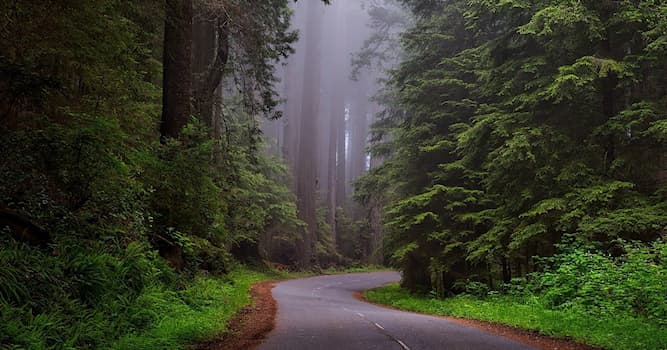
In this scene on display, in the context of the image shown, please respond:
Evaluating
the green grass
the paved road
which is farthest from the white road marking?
the green grass

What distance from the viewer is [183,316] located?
8133 millimetres

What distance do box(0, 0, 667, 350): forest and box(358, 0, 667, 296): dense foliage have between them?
0.06 m

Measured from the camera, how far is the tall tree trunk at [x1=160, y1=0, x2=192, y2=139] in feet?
36.0

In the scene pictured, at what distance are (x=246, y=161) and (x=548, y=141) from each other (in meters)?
14.7

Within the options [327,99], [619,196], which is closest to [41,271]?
[619,196]

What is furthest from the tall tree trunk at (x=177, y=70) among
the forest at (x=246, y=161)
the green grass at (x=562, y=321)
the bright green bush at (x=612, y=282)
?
the bright green bush at (x=612, y=282)

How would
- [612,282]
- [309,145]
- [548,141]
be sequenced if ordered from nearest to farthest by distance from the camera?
[612,282]
[548,141]
[309,145]

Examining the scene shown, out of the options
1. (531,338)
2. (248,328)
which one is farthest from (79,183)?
(531,338)

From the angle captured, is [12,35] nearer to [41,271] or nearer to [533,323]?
[41,271]

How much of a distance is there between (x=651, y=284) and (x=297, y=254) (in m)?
25.9

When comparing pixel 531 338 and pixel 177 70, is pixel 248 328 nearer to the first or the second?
pixel 531 338

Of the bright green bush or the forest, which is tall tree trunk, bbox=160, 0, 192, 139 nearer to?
the forest

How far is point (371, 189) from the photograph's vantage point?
67.9ft

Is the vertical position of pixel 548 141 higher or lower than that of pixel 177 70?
lower
